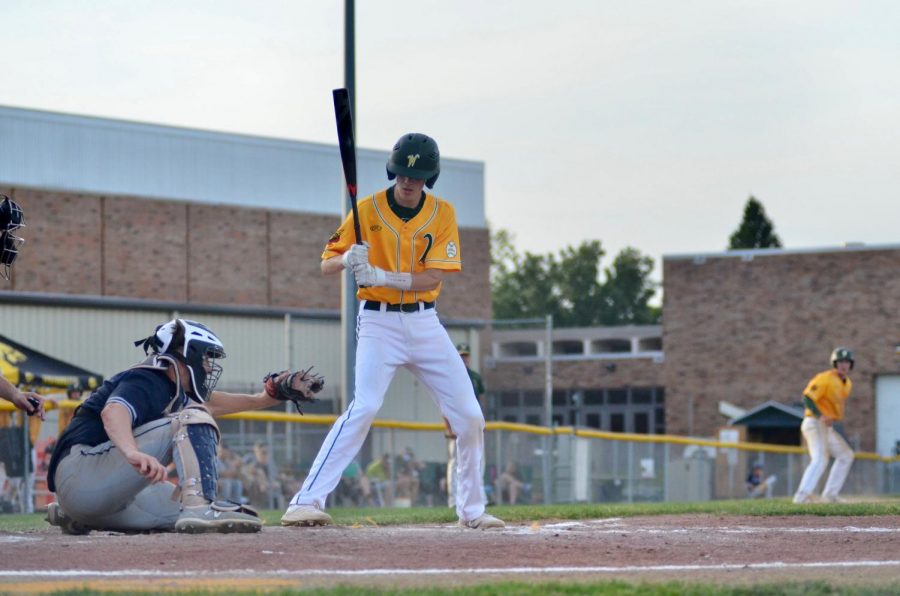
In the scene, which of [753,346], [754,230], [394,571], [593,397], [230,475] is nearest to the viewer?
[394,571]

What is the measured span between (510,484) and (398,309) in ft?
49.5

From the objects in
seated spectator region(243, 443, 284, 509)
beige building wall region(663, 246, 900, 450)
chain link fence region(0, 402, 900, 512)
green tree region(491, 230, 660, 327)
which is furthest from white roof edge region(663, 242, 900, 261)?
green tree region(491, 230, 660, 327)

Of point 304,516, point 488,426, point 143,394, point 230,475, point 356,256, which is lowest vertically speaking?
point 230,475

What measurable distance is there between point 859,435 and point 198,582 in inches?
1640

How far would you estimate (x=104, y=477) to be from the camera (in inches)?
323

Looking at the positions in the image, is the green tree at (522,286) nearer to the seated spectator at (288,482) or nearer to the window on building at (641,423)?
the window on building at (641,423)

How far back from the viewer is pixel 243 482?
20266 millimetres

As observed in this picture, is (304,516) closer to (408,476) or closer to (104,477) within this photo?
(104,477)

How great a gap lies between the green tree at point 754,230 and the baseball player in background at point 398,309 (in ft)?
239

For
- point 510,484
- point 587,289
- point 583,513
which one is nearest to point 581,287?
point 587,289

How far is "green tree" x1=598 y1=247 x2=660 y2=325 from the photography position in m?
95.8

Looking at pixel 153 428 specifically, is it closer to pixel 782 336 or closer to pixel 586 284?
pixel 782 336

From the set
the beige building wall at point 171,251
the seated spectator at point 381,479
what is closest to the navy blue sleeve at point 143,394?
the seated spectator at point 381,479

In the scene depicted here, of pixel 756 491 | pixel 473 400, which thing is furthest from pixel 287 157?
pixel 473 400
